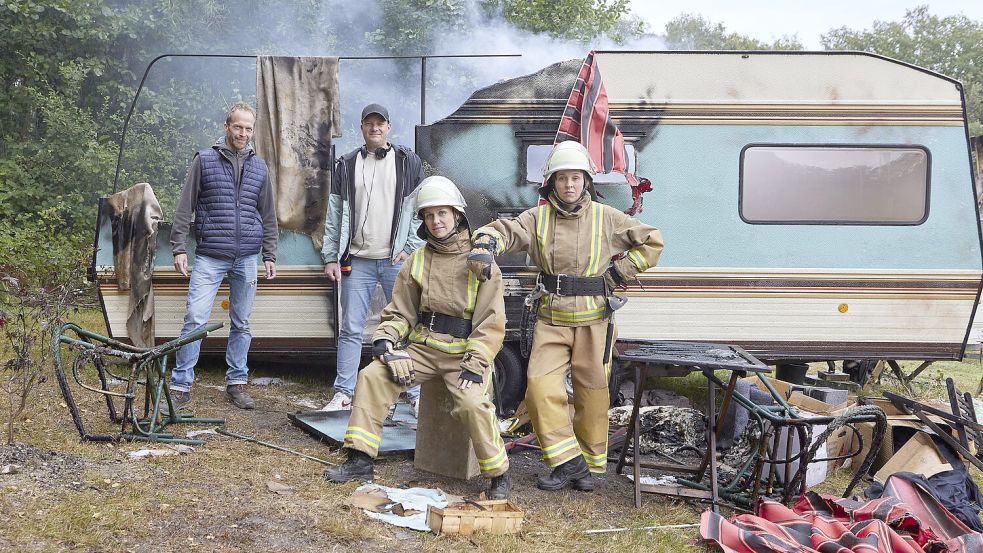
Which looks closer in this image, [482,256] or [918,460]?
[482,256]

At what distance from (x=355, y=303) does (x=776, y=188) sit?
10.8ft

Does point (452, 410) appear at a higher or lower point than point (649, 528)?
higher

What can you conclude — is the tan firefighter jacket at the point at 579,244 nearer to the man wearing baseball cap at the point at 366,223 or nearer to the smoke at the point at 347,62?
the man wearing baseball cap at the point at 366,223

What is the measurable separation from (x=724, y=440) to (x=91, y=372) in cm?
499

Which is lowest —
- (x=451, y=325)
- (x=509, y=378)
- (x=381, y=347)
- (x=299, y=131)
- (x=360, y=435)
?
(x=509, y=378)

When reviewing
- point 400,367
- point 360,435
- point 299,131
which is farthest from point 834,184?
point 360,435

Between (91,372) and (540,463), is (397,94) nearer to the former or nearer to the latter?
(91,372)

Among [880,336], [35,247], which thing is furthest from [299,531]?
[35,247]

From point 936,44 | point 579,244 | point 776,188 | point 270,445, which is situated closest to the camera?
point 579,244

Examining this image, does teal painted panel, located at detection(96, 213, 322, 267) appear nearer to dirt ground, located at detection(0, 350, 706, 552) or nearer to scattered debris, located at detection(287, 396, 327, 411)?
scattered debris, located at detection(287, 396, 327, 411)

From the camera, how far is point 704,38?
1593 inches

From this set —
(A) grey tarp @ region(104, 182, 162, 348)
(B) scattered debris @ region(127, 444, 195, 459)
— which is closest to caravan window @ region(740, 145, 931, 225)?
(B) scattered debris @ region(127, 444, 195, 459)

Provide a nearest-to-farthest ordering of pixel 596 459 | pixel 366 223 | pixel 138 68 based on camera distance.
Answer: pixel 596 459, pixel 366 223, pixel 138 68

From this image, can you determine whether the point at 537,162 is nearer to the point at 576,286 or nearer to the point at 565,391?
the point at 576,286
